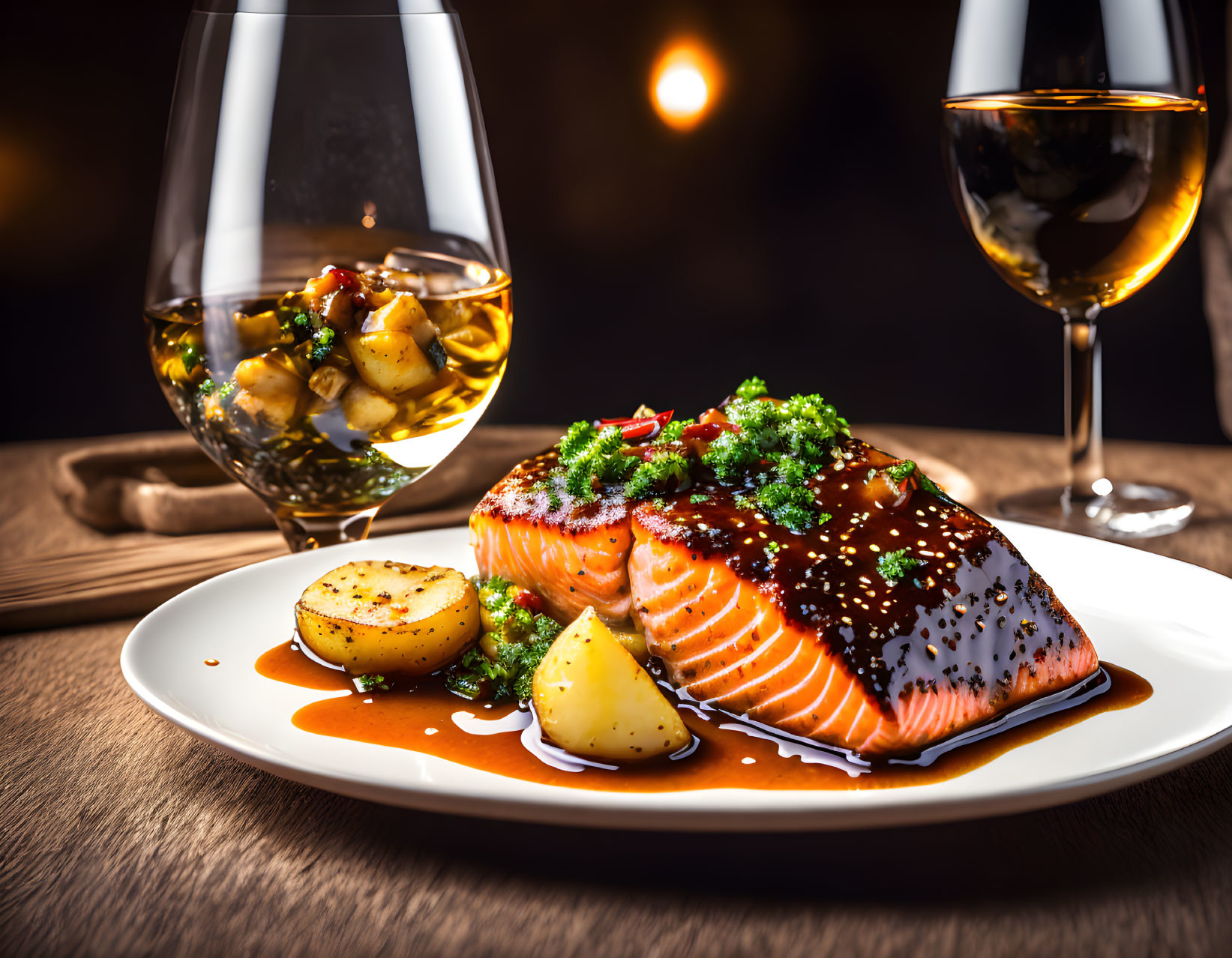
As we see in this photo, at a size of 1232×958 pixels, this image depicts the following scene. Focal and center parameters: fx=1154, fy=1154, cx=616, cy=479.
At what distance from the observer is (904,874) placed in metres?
1.22

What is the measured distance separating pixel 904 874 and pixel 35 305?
435cm

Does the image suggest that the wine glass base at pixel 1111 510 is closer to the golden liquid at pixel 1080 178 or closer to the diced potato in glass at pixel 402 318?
the golden liquid at pixel 1080 178

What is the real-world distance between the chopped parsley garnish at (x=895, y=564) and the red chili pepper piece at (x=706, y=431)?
408 mm

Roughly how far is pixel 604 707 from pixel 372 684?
0.43 m

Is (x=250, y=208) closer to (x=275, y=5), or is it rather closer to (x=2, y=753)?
(x=275, y=5)

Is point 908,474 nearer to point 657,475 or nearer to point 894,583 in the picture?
point 894,583

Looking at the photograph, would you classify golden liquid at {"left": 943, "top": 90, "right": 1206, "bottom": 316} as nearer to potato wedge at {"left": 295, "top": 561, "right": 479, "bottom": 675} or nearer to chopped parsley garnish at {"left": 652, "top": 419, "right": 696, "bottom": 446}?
chopped parsley garnish at {"left": 652, "top": 419, "right": 696, "bottom": 446}

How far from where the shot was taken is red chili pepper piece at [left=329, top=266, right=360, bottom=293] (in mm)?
1942

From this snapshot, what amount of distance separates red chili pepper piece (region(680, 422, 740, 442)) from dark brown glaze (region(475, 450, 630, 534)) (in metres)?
0.16

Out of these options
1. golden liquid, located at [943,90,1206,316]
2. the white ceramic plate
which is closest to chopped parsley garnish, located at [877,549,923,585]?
the white ceramic plate

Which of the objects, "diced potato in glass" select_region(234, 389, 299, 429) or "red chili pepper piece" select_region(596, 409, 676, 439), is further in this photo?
"red chili pepper piece" select_region(596, 409, 676, 439)

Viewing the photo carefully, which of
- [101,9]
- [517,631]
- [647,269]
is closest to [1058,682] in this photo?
[517,631]

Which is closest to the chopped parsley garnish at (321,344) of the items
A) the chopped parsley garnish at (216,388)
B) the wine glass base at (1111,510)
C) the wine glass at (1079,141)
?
the chopped parsley garnish at (216,388)

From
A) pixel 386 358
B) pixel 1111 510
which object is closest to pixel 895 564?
pixel 386 358
